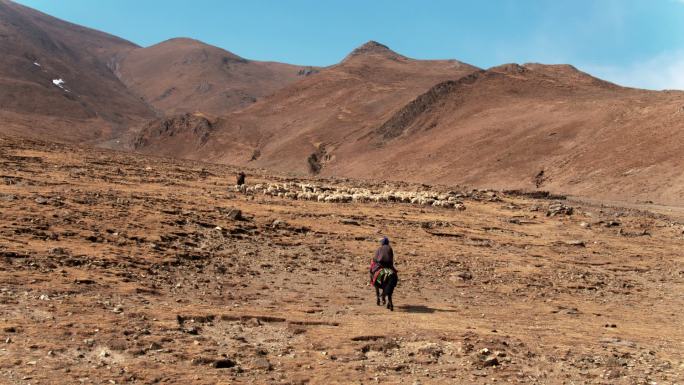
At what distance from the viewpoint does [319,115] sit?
372ft

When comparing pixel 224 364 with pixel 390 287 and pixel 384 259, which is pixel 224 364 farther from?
pixel 384 259

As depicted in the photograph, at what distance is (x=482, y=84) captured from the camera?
94.8 metres

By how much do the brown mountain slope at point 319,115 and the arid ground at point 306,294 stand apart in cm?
6388

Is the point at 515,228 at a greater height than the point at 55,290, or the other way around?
the point at 515,228

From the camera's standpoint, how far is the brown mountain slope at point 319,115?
97438 mm

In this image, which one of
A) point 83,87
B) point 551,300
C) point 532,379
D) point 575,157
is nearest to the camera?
point 532,379

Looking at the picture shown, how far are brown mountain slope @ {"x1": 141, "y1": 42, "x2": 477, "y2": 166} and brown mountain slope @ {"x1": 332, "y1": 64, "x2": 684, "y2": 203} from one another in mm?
8105

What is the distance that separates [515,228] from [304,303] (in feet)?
54.0

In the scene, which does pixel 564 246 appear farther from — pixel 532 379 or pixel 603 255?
pixel 532 379

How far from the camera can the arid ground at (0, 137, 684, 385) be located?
30.4 ft

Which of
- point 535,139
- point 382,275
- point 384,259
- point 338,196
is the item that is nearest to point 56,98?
point 535,139

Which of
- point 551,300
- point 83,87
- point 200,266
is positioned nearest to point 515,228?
point 551,300

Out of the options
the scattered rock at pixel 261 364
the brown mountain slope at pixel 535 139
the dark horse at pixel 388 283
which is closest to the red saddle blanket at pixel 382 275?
the dark horse at pixel 388 283

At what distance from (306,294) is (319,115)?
Answer: 9978 cm
